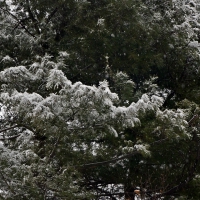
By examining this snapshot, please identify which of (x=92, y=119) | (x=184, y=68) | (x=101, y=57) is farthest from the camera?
(x=184, y=68)

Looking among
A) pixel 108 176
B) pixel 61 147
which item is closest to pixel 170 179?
pixel 108 176

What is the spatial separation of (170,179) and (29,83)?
333cm

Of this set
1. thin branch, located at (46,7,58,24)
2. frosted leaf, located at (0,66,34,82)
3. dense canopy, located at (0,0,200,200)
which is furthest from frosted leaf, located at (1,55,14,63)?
thin branch, located at (46,7,58,24)

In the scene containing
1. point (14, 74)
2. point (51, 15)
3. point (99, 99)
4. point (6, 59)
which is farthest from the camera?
point (51, 15)

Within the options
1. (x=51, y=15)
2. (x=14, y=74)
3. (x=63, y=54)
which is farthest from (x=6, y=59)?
(x=51, y=15)

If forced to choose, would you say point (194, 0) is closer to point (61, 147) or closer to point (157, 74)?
point (157, 74)

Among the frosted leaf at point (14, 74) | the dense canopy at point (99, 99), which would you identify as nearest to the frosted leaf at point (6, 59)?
the dense canopy at point (99, 99)

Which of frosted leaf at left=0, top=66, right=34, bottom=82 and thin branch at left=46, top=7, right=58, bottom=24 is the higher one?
thin branch at left=46, top=7, right=58, bottom=24

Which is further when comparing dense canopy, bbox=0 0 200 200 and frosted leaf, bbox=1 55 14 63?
frosted leaf, bbox=1 55 14 63

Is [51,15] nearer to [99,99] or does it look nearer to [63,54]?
[63,54]

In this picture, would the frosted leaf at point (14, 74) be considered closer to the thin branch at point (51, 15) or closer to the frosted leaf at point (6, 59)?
the frosted leaf at point (6, 59)

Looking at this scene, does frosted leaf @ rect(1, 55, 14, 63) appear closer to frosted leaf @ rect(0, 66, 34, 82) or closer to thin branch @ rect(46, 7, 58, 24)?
frosted leaf @ rect(0, 66, 34, 82)

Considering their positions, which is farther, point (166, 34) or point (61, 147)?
point (166, 34)

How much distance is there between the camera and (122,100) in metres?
7.01
